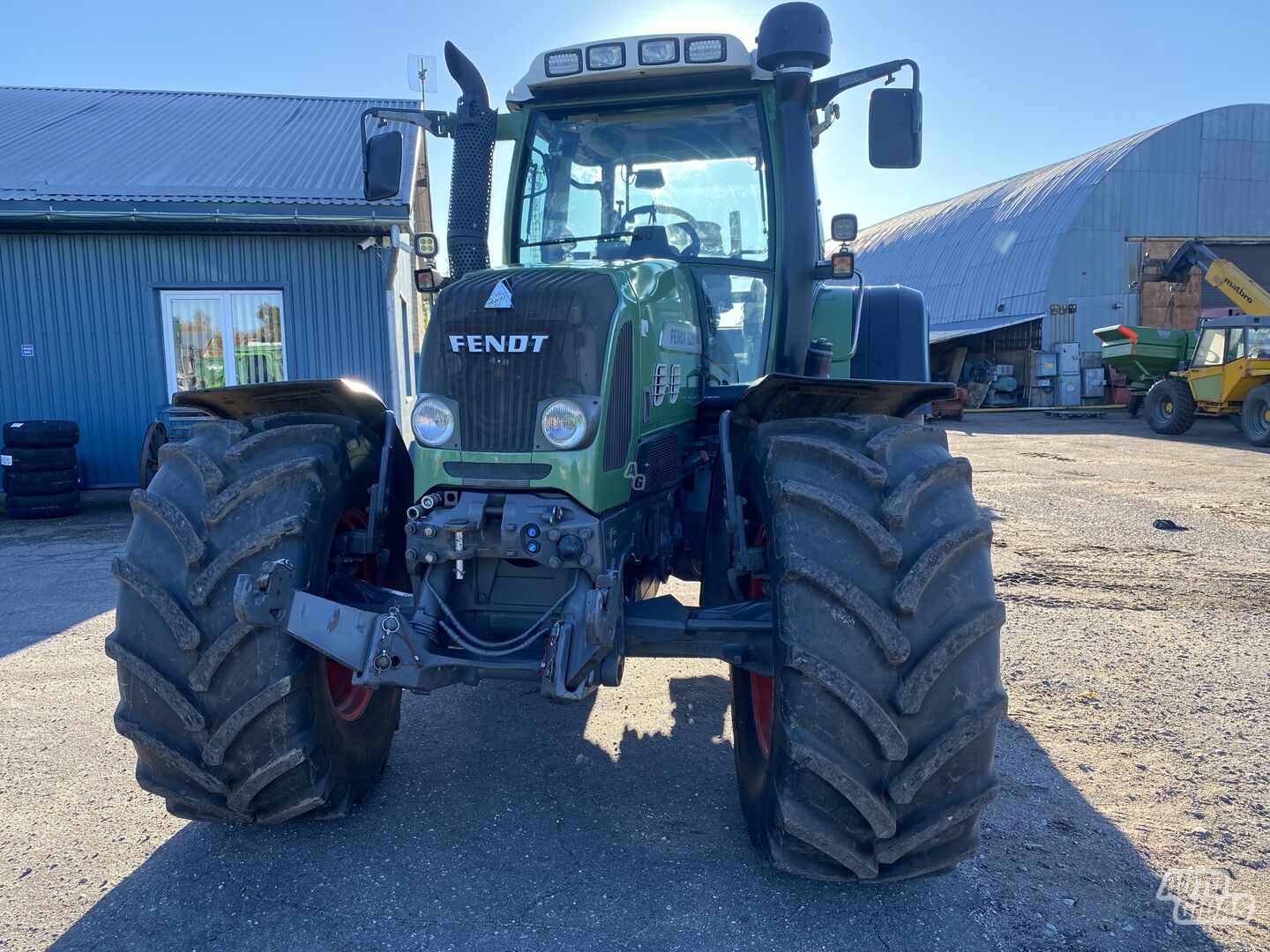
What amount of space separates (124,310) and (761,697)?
10.3m

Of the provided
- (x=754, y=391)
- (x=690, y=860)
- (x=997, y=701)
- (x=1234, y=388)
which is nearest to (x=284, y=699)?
(x=690, y=860)

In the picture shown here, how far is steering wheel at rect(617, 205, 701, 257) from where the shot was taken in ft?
13.9

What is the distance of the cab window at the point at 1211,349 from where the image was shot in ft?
58.6

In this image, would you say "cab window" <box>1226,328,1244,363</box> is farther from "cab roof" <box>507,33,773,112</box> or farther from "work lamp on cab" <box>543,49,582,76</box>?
"work lamp on cab" <box>543,49,582,76</box>

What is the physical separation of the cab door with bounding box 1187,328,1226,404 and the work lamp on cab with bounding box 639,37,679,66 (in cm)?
1763

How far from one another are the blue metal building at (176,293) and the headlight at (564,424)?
813cm

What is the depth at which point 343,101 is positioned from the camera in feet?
53.8

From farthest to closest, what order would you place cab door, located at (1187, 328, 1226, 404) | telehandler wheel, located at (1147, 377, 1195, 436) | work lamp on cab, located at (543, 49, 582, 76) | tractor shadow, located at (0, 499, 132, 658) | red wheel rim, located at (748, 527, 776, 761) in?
telehandler wheel, located at (1147, 377, 1195, 436)
cab door, located at (1187, 328, 1226, 404)
tractor shadow, located at (0, 499, 132, 658)
work lamp on cab, located at (543, 49, 582, 76)
red wheel rim, located at (748, 527, 776, 761)

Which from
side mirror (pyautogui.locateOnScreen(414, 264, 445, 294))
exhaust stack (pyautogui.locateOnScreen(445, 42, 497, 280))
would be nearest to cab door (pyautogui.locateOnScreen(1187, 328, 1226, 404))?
exhaust stack (pyautogui.locateOnScreen(445, 42, 497, 280))

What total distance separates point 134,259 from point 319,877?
32.9ft

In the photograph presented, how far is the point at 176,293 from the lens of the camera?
36.1ft

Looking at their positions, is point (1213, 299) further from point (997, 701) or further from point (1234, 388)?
point (997, 701)

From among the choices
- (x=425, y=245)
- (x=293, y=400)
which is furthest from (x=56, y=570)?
(x=425, y=245)

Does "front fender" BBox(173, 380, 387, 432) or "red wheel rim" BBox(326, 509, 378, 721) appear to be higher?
"front fender" BBox(173, 380, 387, 432)
